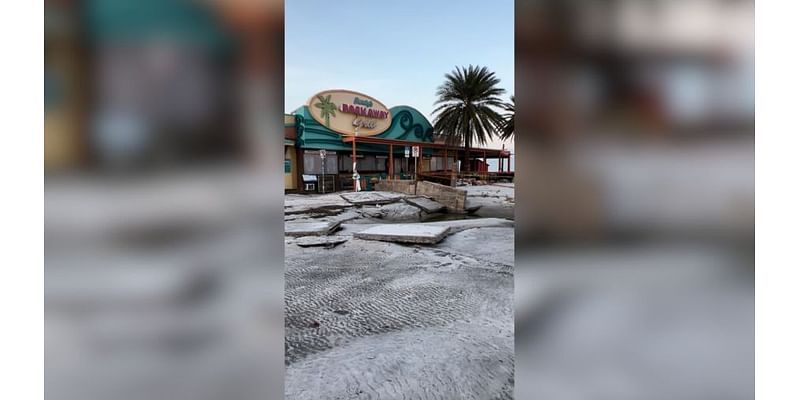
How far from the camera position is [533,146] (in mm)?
980

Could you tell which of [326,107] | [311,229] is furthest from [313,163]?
[311,229]

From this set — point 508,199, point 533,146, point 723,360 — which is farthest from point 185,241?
point 508,199

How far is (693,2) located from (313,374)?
1.94 m

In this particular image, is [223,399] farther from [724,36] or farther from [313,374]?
[724,36]

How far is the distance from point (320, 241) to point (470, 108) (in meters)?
19.2

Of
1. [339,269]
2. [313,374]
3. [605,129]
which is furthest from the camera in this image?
[339,269]

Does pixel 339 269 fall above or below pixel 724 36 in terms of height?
below

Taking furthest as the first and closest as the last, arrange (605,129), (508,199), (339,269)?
(508,199)
(339,269)
(605,129)

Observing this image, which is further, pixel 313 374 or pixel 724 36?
pixel 313 374

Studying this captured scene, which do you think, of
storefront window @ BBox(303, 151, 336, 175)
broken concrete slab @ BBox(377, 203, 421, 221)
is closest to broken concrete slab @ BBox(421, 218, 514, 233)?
broken concrete slab @ BBox(377, 203, 421, 221)

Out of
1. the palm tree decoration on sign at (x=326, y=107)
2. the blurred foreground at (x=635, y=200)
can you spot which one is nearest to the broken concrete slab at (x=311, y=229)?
the blurred foreground at (x=635, y=200)

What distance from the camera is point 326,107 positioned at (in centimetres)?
1880

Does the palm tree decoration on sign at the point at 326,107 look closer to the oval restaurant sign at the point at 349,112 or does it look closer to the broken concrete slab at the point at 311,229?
the oval restaurant sign at the point at 349,112

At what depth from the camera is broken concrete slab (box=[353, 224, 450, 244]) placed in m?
5.43
